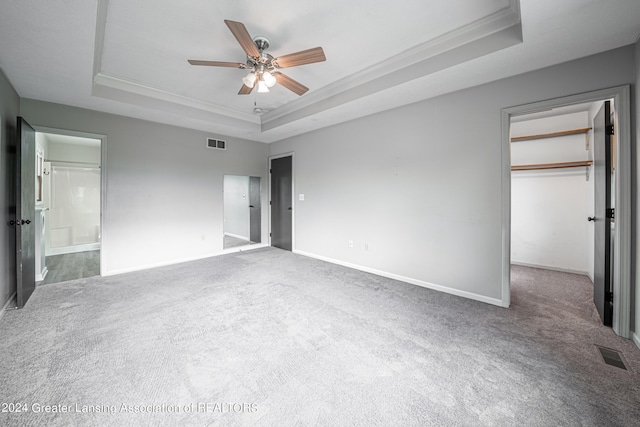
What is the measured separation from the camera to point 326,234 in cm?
493

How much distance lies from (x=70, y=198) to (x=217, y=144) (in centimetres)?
374

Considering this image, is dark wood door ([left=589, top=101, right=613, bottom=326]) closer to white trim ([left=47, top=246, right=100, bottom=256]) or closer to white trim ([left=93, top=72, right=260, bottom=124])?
white trim ([left=93, top=72, right=260, bottom=124])

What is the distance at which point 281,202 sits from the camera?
234 inches

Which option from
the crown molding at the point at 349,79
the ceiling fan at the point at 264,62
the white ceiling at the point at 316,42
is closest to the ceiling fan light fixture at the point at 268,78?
the ceiling fan at the point at 264,62

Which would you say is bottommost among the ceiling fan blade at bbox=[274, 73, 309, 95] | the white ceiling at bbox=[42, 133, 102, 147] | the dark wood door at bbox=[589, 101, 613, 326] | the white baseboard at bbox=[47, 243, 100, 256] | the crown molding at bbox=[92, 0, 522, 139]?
the white baseboard at bbox=[47, 243, 100, 256]

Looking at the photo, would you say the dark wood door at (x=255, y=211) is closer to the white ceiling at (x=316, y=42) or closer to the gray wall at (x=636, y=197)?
the white ceiling at (x=316, y=42)

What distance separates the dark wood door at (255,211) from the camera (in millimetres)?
6332

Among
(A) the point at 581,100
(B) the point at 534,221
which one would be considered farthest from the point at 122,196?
(B) the point at 534,221

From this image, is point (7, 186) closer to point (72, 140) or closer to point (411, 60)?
point (72, 140)

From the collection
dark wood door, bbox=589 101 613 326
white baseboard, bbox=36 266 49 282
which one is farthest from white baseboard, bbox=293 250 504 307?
white baseboard, bbox=36 266 49 282

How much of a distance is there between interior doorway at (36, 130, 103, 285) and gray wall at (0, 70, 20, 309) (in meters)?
1.88

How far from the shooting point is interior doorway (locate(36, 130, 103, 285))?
202 inches

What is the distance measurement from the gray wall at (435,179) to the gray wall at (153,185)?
7.90 feet

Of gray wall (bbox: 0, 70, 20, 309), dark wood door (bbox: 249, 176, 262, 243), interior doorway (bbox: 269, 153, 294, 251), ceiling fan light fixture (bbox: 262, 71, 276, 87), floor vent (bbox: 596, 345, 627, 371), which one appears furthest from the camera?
dark wood door (bbox: 249, 176, 262, 243)
